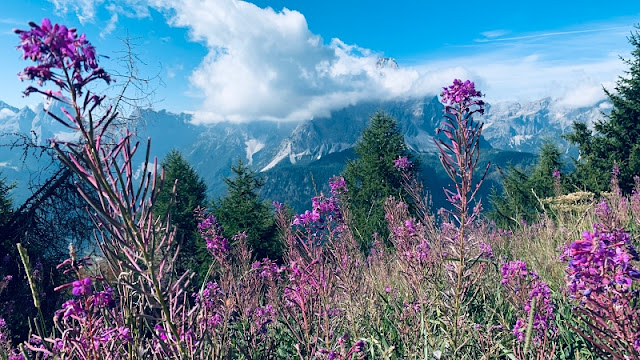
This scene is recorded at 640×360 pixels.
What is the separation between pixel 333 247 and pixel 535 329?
1765mm

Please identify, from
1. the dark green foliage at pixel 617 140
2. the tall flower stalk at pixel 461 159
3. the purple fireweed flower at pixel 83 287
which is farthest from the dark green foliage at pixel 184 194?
the dark green foliage at pixel 617 140

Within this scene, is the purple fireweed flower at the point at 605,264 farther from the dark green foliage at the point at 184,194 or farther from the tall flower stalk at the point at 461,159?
the dark green foliage at the point at 184,194

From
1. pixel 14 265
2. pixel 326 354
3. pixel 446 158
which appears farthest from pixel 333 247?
pixel 14 265

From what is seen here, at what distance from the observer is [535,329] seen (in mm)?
2268

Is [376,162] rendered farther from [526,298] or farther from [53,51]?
[53,51]

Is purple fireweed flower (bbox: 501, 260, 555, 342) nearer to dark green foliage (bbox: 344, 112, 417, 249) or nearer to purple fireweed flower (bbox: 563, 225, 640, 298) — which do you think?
purple fireweed flower (bbox: 563, 225, 640, 298)

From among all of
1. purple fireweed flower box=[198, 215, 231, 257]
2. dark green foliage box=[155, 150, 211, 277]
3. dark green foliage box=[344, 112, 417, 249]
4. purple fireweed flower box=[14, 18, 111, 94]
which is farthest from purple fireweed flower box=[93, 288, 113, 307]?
dark green foliage box=[344, 112, 417, 249]

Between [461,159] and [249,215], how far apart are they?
19909mm

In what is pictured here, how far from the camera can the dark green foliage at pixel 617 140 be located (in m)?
19.9

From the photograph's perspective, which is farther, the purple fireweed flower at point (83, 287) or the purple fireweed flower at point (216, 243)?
the purple fireweed flower at point (216, 243)

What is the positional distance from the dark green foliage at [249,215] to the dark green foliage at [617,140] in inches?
711

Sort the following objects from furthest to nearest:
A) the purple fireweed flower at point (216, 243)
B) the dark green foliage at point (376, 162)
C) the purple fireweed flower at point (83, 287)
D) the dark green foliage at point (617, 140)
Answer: the dark green foliage at point (376, 162) → the dark green foliage at point (617, 140) → the purple fireweed flower at point (216, 243) → the purple fireweed flower at point (83, 287)

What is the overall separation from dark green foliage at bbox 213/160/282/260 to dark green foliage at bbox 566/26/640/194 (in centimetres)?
1805

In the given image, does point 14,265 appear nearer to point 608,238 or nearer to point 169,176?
point 608,238
